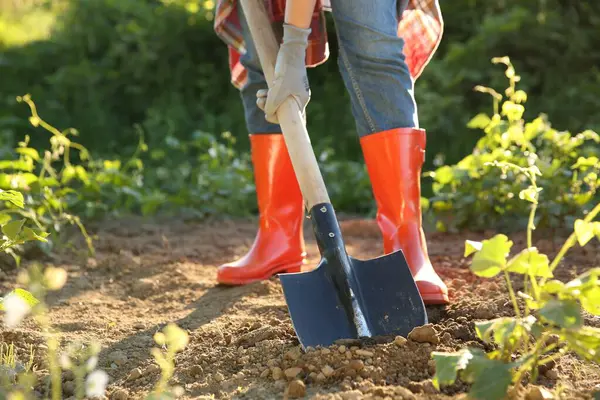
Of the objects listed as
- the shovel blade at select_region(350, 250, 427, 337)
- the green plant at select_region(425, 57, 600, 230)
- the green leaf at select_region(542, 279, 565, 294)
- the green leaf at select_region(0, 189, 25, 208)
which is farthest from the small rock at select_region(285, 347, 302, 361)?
the green plant at select_region(425, 57, 600, 230)

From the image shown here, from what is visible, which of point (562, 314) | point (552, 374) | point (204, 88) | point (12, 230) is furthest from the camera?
point (204, 88)

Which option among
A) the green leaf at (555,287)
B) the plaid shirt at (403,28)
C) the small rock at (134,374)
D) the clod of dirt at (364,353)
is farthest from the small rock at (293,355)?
the plaid shirt at (403,28)

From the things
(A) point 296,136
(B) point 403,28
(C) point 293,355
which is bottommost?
(C) point 293,355

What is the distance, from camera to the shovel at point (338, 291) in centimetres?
190

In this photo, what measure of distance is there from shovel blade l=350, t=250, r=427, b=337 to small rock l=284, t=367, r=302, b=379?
0.96 ft

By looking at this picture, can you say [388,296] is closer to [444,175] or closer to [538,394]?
[538,394]

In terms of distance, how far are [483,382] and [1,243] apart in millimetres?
1158

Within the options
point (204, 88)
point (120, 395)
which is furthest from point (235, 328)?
point (204, 88)

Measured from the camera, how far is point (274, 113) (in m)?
2.22

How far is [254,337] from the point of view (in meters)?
1.94

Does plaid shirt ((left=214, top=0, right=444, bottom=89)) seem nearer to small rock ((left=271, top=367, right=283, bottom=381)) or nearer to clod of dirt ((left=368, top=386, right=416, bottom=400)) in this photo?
small rock ((left=271, top=367, right=283, bottom=381))

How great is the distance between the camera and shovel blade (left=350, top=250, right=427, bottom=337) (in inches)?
76.1

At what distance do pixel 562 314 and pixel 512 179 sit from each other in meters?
1.78

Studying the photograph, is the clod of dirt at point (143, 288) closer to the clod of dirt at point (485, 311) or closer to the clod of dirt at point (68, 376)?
the clod of dirt at point (68, 376)
